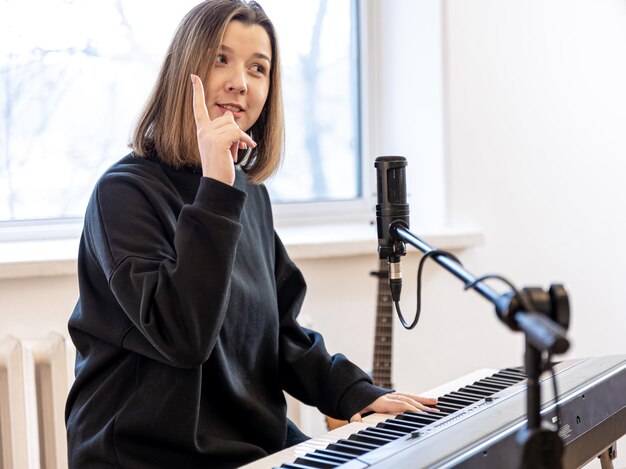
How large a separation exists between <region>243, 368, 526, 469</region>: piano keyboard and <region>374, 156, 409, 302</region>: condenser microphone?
19 centimetres

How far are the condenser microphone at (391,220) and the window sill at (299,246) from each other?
39.9 inches

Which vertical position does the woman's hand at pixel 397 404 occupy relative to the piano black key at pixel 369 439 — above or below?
below

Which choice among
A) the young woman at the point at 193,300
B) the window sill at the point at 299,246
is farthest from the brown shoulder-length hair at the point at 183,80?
the window sill at the point at 299,246

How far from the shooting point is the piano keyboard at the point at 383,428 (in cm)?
108

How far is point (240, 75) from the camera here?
4.80ft

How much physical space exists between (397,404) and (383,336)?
805mm

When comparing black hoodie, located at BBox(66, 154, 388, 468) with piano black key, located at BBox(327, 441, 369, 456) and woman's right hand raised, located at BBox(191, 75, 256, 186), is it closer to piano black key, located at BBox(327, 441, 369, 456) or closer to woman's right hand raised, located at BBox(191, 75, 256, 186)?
woman's right hand raised, located at BBox(191, 75, 256, 186)

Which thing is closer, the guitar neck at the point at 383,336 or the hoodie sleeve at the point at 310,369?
the hoodie sleeve at the point at 310,369

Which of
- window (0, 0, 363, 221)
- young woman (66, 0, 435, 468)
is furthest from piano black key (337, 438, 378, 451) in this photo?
window (0, 0, 363, 221)

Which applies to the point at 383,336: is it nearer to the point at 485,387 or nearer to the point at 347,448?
the point at 485,387

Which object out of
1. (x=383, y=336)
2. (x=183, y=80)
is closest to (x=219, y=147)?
(x=183, y=80)

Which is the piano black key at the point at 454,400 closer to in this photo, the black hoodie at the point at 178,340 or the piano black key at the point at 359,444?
the black hoodie at the point at 178,340

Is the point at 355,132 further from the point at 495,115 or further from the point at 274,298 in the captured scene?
the point at 274,298

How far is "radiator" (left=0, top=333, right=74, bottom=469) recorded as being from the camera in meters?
1.88
